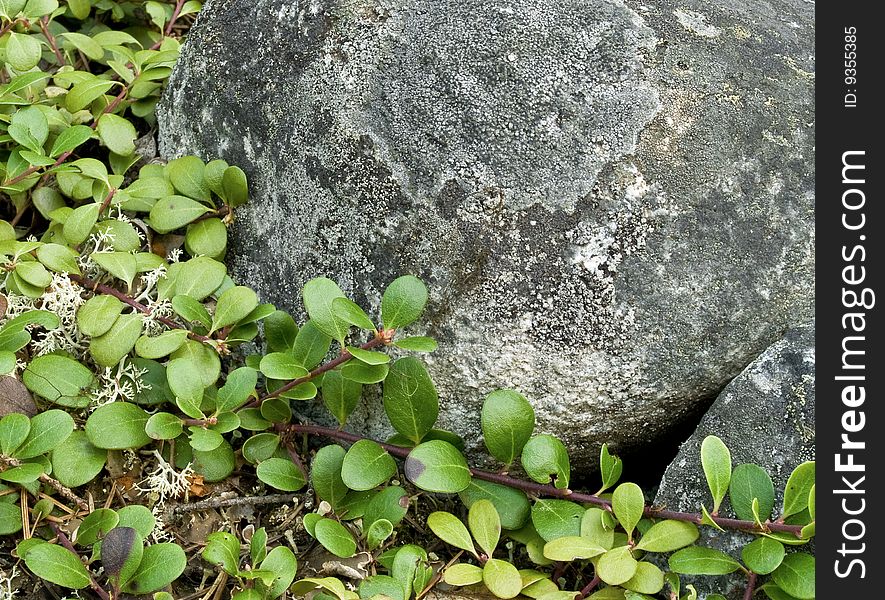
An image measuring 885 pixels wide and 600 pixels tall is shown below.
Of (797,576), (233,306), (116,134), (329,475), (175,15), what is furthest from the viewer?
(175,15)

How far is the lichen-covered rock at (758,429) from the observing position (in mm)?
1822

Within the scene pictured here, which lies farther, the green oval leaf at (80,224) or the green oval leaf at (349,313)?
the green oval leaf at (80,224)

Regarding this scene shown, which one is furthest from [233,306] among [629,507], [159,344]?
[629,507]

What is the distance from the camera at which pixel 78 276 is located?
211 centimetres

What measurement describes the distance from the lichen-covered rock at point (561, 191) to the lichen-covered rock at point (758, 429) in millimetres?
75

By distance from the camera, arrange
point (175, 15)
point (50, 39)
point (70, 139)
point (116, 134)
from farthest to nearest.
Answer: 1. point (175, 15)
2. point (50, 39)
3. point (116, 134)
4. point (70, 139)

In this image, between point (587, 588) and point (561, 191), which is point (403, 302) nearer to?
point (561, 191)

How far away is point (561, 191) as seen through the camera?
1906mm

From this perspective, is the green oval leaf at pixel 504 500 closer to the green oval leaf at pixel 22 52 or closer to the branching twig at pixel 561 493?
the branching twig at pixel 561 493

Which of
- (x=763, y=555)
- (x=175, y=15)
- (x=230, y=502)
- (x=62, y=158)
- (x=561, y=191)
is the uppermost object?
(x=175, y=15)

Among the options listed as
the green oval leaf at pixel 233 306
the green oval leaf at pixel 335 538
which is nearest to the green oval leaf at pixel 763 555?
the green oval leaf at pixel 335 538

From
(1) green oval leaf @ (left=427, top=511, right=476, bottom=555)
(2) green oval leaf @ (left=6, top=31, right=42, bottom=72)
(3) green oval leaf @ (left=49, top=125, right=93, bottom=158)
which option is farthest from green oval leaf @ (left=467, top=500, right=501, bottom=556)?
(2) green oval leaf @ (left=6, top=31, right=42, bottom=72)
